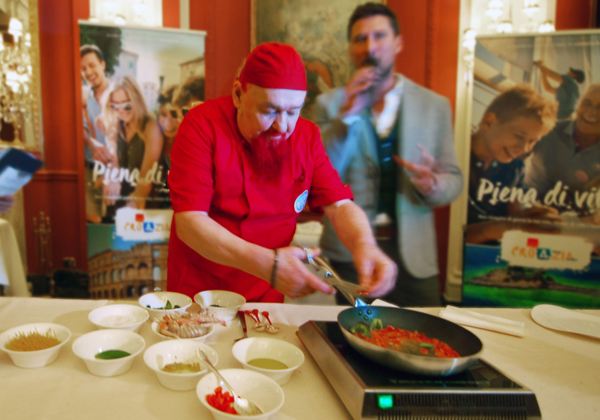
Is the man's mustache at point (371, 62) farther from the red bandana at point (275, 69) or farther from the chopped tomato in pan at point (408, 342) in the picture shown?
the chopped tomato in pan at point (408, 342)

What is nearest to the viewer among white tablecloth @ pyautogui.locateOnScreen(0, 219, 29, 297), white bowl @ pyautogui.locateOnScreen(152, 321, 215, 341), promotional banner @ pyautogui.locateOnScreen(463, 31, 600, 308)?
white bowl @ pyautogui.locateOnScreen(152, 321, 215, 341)

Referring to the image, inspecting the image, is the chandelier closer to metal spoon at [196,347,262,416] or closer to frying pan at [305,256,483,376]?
frying pan at [305,256,483,376]

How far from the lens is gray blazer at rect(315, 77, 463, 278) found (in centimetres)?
301

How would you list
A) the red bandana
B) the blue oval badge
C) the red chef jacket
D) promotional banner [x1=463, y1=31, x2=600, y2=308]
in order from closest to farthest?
the red bandana
the red chef jacket
the blue oval badge
promotional banner [x1=463, y1=31, x2=600, y2=308]

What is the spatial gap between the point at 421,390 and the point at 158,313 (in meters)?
→ 0.74

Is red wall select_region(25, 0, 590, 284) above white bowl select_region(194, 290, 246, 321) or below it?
above

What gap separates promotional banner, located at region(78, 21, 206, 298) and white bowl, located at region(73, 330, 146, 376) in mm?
2450

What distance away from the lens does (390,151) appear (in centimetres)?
314

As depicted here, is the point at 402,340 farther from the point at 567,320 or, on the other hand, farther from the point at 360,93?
the point at 360,93

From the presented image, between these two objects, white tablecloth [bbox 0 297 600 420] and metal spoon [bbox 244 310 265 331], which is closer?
white tablecloth [bbox 0 297 600 420]

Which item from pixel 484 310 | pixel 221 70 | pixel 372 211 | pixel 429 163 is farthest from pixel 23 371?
pixel 221 70

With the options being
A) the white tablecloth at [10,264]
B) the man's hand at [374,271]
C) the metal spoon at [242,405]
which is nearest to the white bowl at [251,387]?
the metal spoon at [242,405]

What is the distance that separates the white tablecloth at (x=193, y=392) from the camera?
2.62ft

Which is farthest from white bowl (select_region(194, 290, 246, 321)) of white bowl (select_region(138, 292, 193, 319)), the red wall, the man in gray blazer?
the red wall
